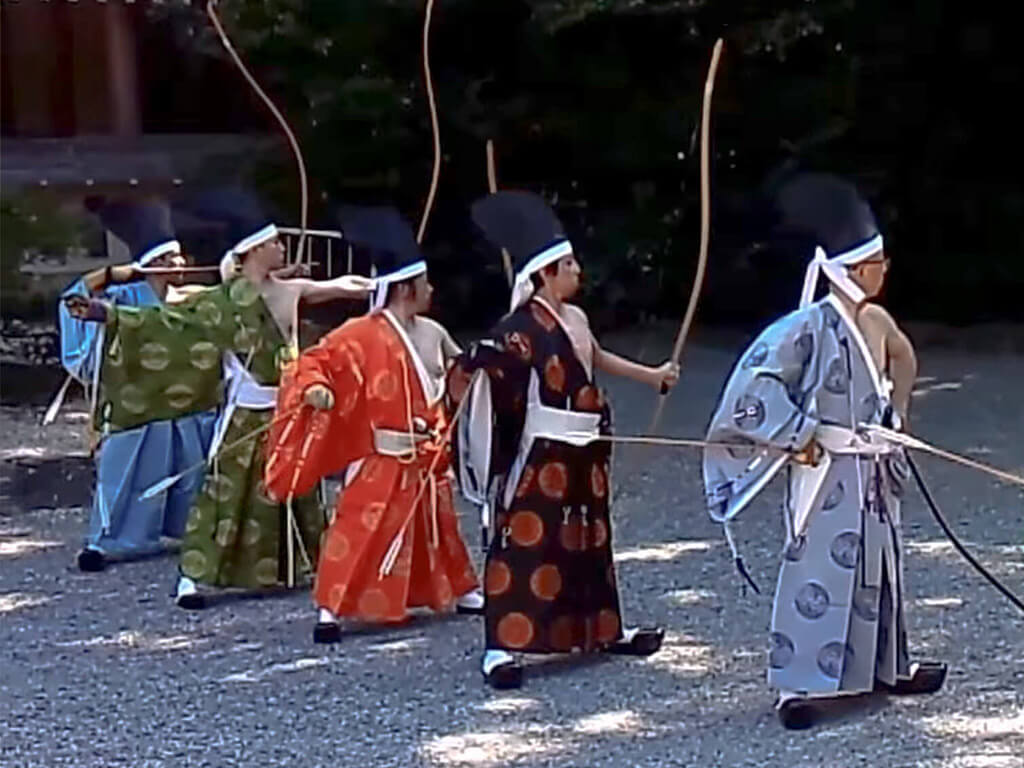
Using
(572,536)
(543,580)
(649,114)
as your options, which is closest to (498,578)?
(543,580)

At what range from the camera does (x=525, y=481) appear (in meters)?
4.93

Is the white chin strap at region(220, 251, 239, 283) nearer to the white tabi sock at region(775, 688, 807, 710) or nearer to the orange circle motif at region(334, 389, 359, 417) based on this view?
the orange circle motif at region(334, 389, 359, 417)

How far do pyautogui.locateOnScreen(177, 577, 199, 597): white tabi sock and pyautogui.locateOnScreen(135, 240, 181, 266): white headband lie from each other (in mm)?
1182

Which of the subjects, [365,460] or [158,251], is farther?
[158,251]

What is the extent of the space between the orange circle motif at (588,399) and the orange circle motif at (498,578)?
1.45 feet

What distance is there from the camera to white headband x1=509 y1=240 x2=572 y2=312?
4.86 metres

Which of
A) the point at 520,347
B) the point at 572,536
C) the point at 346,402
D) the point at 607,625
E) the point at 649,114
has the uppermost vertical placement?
the point at 649,114

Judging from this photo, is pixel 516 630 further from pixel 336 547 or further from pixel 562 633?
pixel 336 547

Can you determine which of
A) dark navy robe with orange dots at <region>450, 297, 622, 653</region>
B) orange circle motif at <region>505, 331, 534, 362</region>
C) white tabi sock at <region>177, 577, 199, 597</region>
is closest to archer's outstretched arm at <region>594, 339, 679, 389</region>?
dark navy robe with orange dots at <region>450, 297, 622, 653</region>

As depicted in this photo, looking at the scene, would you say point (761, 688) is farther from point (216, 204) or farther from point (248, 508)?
point (216, 204)

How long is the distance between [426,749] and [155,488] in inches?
88.3

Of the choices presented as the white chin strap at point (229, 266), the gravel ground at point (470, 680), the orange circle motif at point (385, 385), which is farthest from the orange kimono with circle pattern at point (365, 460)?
the white chin strap at point (229, 266)

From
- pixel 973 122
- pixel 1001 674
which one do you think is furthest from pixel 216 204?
pixel 973 122

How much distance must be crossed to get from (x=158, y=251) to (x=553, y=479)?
2.22 metres
